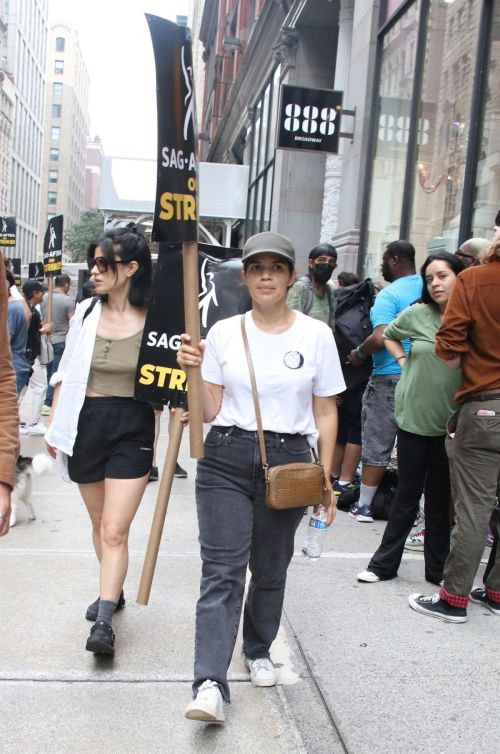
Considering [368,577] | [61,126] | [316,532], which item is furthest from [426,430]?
[61,126]

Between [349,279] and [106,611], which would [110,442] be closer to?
[106,611]

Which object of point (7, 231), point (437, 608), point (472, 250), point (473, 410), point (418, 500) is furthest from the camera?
point (7, 231)

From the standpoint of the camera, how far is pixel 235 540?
322cm

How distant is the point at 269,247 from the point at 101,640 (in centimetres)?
193

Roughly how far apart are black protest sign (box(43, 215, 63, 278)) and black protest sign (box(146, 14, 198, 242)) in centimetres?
911

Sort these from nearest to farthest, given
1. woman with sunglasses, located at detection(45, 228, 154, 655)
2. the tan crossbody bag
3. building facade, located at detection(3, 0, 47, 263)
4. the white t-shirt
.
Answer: the tan crossbody bag → the white t-shirt → woman with sunglasses, located at detection(45, 228, 154, 655) → building facade, located at detection(3, 0, 47, 263)

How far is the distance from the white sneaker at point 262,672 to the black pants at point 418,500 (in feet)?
5.02

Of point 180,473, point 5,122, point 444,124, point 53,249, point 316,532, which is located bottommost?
point 180,473

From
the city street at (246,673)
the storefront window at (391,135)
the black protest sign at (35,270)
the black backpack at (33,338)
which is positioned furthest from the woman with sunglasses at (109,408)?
the black protest sign at (35,270)

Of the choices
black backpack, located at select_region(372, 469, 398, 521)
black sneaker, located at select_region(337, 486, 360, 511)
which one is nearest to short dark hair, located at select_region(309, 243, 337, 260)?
black backpack, located at select_region(372, 469, 398, 521)

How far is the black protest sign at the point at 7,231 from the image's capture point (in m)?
18.5

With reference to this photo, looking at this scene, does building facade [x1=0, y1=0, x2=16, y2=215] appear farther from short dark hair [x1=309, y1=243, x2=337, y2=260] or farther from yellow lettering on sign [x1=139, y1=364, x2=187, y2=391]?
yellow lettering on sign [x1=139, y1=364, x2=187, y2=391]

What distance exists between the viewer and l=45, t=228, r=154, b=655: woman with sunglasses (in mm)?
3828

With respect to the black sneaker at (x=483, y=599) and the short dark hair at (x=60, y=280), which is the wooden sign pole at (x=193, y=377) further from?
the short dark hair at (x=60, y=280)
